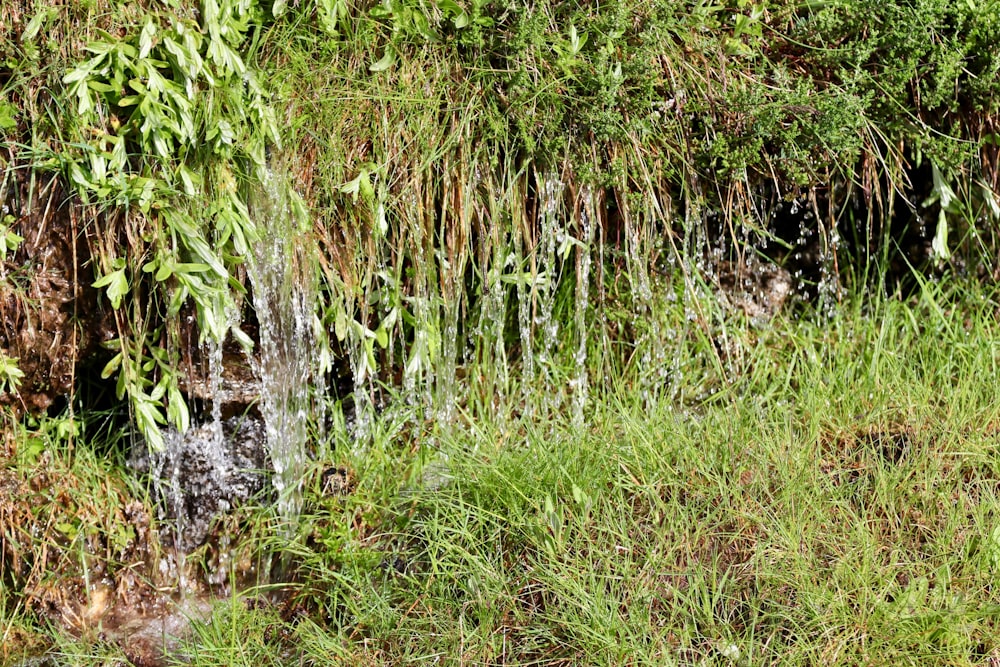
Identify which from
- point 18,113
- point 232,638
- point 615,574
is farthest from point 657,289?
point 18,113

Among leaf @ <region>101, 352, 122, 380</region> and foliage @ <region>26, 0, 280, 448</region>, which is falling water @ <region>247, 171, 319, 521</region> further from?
leaf @ <region>101, 352, 122, 380</region>

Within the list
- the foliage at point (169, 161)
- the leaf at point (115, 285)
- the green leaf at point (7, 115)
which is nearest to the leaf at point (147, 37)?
the foliage at point (169, 161)

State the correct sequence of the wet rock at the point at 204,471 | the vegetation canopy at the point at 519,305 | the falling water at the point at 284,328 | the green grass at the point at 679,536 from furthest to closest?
1. the wet rock at the point at 204,471
2. the falling water at the point at 284,328
3. the vegetation canopy at the point at 519,305
4. the green grass at the point at 679,536

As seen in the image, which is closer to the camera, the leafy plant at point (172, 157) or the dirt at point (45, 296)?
the leafy plant at point (172, 157)

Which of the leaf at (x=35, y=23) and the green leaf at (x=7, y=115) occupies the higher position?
the leaf at (x=35, y=23)

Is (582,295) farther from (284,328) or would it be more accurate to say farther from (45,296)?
(45,296)

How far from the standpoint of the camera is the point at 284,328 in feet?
10.7

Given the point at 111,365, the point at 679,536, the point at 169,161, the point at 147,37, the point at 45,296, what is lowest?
the point at 679,536

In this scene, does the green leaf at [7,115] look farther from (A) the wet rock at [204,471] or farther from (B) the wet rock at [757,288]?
(B) the wet rock at [757,288]

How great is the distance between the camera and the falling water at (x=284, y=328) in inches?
124

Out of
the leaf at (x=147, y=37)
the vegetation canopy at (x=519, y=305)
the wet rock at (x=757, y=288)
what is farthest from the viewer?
the wet rock at (x=757, y=288)

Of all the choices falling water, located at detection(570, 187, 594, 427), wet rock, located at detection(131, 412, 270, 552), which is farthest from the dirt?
falling water, located at detection(570, 187, 594, 427)

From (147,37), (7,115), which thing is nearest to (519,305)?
(147,37)

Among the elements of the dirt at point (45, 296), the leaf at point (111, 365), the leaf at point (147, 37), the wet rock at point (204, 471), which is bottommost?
the wet rock at point (204, 471)
